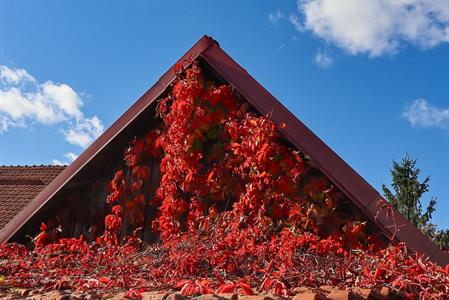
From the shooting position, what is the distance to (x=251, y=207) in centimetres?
520

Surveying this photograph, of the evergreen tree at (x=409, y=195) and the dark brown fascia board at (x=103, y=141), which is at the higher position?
the evergreen tree at (x=409, y=195)

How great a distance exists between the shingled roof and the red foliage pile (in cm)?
604

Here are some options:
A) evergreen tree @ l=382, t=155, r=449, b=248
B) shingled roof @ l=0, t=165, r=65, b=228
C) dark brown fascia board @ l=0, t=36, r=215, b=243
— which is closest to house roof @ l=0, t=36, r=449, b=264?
dark brown fascia board @ l=0, t=36, r=215, b=243

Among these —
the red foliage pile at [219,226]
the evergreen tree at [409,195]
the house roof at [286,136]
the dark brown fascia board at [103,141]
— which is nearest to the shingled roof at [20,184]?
the dark brown fascia board at [103,141]

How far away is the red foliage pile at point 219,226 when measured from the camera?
344 cm

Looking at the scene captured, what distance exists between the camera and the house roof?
14.2 feet

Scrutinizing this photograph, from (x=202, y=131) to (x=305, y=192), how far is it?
1.44 meters

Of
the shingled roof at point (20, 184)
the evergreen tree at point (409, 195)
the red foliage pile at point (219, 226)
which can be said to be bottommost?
the red foliage pile at point (219, 226)

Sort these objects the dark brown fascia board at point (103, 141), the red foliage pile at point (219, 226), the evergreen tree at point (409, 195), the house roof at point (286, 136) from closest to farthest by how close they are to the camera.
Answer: the red foliage pile at point (219, 226), the house roof at point (286, 136), the dark brown fascia board at point (103, 141), the evergreen tree at point (409, 195)

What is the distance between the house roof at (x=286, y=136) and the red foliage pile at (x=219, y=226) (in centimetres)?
15

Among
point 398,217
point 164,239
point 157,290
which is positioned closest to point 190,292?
point 157,290

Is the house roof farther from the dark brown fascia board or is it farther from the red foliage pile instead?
the red foliage pile

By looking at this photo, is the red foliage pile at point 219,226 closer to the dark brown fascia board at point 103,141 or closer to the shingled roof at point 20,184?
the dark brown fascia board at point 103,141

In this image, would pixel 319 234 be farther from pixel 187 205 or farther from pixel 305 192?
pixel 187 205
